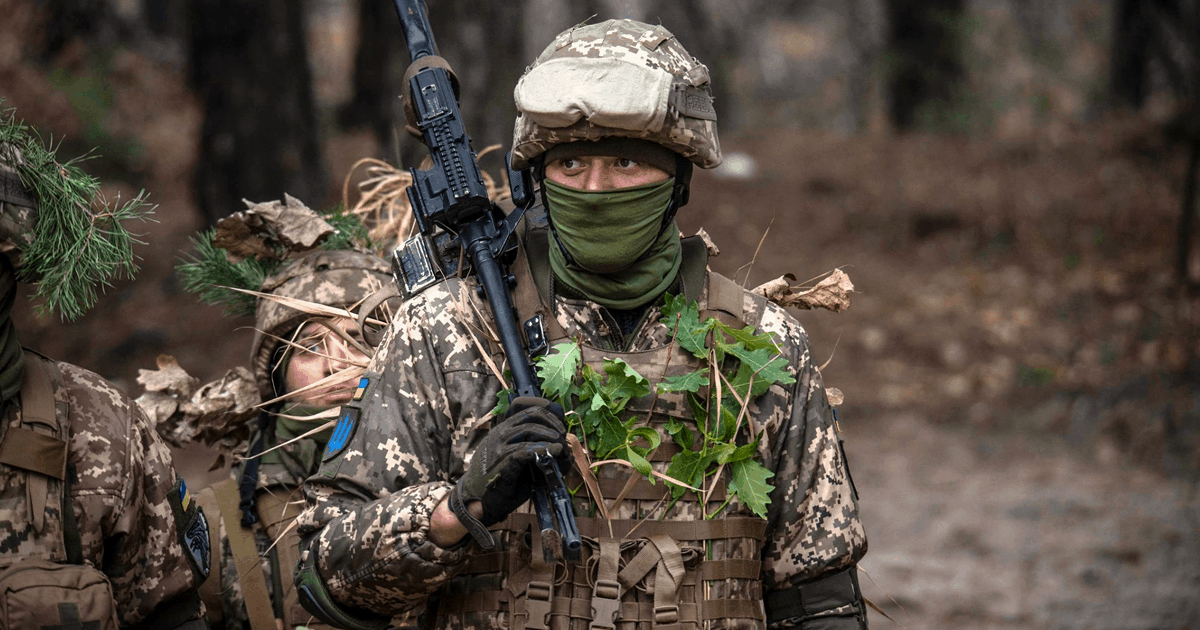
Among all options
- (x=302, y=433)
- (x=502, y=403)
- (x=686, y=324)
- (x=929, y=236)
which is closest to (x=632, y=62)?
(x=686, y=324)

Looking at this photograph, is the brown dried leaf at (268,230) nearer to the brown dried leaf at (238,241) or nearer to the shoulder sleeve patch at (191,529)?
the brown dried leaf at (238,241)

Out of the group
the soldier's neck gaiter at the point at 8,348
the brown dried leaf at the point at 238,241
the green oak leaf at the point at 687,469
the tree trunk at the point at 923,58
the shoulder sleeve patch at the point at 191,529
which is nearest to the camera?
the soldier's neck gaiter at the point at 8,348

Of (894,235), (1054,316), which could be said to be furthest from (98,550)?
(894,235)

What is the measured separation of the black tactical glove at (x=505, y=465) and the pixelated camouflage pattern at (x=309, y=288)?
4.94 ft

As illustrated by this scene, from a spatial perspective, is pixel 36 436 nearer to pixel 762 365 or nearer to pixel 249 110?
pixel 762 365

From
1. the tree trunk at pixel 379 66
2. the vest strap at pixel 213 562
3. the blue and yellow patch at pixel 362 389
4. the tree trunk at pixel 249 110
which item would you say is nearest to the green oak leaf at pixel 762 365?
the blue and yellow patch at pixel 362 389

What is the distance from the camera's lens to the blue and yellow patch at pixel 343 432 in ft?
9.75

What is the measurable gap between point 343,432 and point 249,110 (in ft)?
31.7

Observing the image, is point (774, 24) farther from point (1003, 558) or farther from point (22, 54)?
point (1003, 558)

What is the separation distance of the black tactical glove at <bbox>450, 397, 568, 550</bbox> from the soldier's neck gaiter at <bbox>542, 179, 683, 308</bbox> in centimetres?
47

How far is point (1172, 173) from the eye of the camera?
1423 cm

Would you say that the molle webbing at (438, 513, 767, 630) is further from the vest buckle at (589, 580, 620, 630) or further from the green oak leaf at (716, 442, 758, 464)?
the green oak leaf at (716, 442, 758, 464)

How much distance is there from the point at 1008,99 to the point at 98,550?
18577mm

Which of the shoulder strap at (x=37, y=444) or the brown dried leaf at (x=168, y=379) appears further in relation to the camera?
the brown dried leaf at (x=168, y=379)
